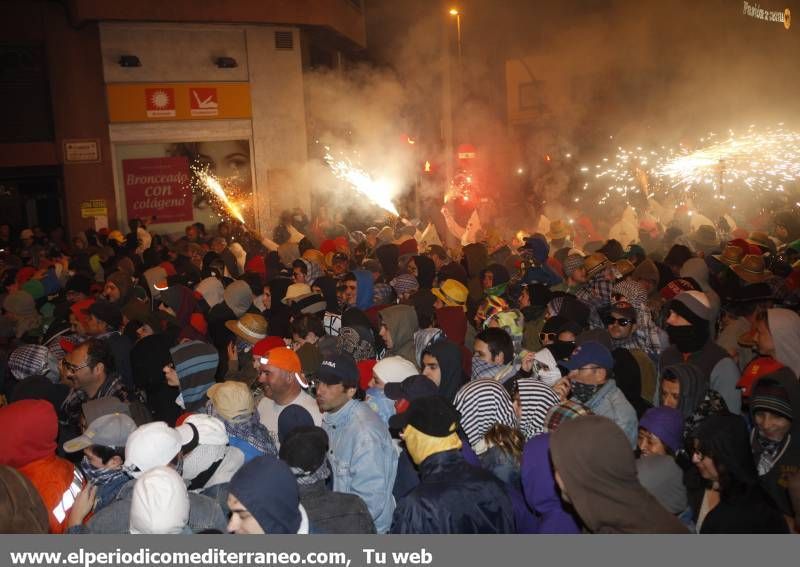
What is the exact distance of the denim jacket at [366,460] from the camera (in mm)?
3824

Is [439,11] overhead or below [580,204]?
overhead

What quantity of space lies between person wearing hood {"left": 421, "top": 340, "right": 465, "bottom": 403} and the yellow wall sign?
12929mm

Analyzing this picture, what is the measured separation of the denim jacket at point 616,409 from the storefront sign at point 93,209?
546 inches

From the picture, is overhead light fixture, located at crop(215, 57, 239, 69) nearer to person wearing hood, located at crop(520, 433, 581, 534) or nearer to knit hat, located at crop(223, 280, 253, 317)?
knit hat, located at crop(223, 280, 253, 317)

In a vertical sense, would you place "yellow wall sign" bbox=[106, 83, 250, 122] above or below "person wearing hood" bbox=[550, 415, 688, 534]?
above

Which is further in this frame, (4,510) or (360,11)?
(360,11)

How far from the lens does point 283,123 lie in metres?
17.3

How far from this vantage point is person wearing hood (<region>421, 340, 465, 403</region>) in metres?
4.94

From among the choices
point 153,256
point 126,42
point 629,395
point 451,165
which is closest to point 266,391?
point 629,395

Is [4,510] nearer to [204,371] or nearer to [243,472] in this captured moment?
[243,472]

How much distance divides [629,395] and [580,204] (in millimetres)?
25170

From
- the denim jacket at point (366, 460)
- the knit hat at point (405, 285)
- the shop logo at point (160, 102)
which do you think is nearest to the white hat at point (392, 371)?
the denim jacket at point (366, 460)

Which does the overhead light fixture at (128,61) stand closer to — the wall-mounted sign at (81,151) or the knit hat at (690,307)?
the wall-mounted sign at (81,151)

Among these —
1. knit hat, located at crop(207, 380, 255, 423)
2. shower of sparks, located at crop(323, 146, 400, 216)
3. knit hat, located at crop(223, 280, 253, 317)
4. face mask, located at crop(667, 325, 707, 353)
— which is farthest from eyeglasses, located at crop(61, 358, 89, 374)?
shower of sparks, located at crop(323, 146, 400, 216)
